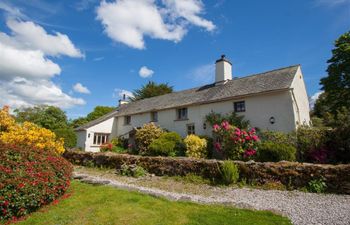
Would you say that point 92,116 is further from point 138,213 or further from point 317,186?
point 317,186

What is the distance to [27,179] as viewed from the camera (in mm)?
5859

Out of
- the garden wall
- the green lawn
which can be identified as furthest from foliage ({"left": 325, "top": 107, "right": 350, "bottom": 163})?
the green lawn

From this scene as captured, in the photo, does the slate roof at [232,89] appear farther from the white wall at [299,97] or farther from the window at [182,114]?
the white wall at [299,97]

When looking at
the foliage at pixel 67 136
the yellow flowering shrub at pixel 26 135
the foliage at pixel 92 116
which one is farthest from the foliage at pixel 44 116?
the yellow flowering shrub at pixel 26 135

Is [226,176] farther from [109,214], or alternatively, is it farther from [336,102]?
[336,102]

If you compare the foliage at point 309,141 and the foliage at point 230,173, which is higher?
the foliage at point 309,141

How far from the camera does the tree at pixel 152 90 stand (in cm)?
3963

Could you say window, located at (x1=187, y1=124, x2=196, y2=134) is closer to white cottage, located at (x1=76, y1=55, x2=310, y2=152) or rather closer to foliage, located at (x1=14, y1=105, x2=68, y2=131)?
white cottage, located at (x1=76, y1=55, x2=310, y2=152)

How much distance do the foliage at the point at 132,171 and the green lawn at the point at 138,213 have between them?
4057mm

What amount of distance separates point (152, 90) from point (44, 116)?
18.7m

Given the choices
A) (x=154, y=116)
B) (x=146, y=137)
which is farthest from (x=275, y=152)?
(x=154, y=116)

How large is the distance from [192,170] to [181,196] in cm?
286

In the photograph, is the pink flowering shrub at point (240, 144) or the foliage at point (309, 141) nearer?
the foliage at point (309, 141)

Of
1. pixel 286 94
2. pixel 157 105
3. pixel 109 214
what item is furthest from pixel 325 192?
pixel 157 105
